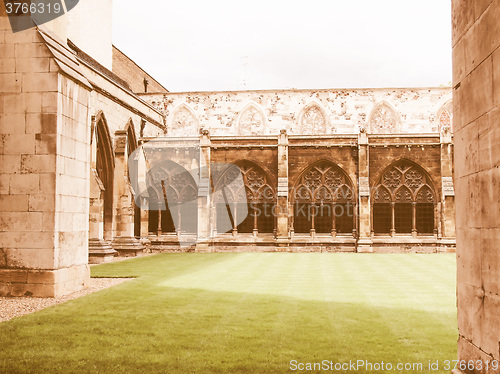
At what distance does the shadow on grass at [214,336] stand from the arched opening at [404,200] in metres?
14.0

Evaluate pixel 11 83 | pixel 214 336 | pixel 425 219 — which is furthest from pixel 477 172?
pixel 425 219

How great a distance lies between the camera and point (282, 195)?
20.5m

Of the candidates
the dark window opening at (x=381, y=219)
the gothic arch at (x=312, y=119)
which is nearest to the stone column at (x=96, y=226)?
the dark window opening at (x=381, y=219)

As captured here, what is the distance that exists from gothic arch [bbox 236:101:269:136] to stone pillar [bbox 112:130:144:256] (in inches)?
484

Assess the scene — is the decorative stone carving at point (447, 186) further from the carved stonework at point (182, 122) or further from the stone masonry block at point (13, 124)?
the stone masonry block at point (13, 124)

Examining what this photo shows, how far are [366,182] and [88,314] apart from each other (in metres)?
15.5

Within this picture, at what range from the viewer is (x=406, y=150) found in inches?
811

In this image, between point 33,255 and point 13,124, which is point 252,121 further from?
point 33,255

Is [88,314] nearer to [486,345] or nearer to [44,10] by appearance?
[486,345]

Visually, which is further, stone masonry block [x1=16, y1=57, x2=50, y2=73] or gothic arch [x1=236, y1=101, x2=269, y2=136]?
gothic arch [x1=236, y1=101, x2=269, y2=136]

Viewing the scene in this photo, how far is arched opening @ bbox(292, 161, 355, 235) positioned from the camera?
20969mm

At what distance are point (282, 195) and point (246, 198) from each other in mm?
1818

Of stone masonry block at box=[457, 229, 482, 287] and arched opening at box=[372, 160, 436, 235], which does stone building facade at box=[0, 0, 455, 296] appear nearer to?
arched opening at box=[372, 160, 436, 235]

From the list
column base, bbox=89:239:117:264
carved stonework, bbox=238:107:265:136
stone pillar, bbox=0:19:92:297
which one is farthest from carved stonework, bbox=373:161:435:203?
stone pillar, bbox=0:19:92:297
